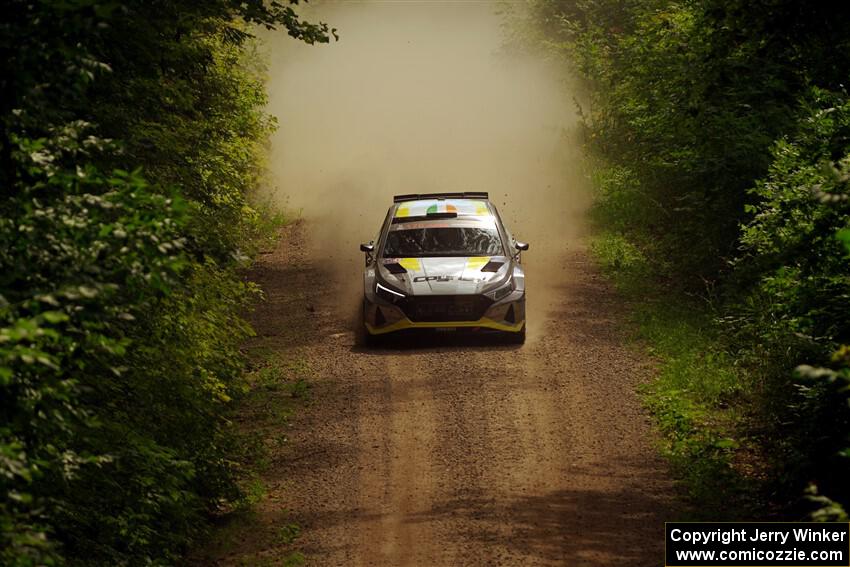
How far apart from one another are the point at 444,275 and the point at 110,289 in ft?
36.2

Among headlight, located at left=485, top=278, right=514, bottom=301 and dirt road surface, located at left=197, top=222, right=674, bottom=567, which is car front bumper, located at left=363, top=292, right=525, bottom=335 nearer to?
headlight, located at left=485, top=278, right=514, bottom=301

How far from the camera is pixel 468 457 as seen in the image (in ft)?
42.2

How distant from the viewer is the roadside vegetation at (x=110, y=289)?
5941mm

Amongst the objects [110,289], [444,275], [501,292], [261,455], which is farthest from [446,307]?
[110,289]

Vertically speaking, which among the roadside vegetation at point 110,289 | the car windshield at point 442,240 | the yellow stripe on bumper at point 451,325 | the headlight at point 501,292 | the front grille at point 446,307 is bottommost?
the yellow stripe on bumper at point 451,325

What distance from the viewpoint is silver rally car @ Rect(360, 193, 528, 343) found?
16.5 m

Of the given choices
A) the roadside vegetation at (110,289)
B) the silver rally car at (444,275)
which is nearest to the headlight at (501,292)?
the silver rally car at (444,275)

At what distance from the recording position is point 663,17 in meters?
23.6

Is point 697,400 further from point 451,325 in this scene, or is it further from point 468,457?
point 451,325

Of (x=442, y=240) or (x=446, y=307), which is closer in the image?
(x=446, y=307)

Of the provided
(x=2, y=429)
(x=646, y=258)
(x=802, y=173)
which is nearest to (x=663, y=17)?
(x=646, y=258)

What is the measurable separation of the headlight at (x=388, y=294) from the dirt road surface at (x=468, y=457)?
3.06ft

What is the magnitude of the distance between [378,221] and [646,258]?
8.92 meters

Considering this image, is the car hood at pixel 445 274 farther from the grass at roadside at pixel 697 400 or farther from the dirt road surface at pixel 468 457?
the grass at roadside at pixel 697 400
